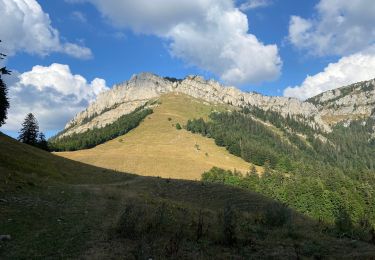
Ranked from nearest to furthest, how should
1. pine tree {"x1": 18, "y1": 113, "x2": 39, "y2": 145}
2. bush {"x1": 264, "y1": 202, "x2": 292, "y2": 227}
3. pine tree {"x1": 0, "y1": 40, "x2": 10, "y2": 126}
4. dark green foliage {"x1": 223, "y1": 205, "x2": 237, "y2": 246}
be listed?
1. dark green foliage {"x1": 223, "y1": 205, "x2": 237, "y2": 246}
2. bush {"x1": 264, "y1": 202, "x2": 292, "y2": 227}
3. pine tree {"x1": 0, "y1": 40, "x2": 10, "y2": 126}
4. pine tree {"x1": 18, "y1": 113, "x2": 39, "y2": 145}

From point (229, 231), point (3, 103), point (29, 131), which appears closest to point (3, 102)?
point (3, 103)

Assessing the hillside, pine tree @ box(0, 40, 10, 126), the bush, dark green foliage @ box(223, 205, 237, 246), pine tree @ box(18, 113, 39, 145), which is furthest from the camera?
pine tree @ box(18, 113, 39, 145)

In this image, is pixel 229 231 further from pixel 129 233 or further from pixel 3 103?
pixel 3 103

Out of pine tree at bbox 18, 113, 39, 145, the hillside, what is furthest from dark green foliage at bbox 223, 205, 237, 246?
pine tree at bbox 18, 113, 39, 145

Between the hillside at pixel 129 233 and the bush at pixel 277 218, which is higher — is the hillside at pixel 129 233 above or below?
below

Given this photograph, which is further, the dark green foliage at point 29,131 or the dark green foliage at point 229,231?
the dark green foliage at point 29,131

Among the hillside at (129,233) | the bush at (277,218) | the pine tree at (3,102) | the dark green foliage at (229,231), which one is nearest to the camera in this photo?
the hillside at (129,233)

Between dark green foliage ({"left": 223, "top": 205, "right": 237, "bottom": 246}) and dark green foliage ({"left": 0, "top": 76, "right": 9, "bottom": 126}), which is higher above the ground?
dark green foliage ({"left": 0, "top": 76, "right": 9, "bottom": 126})

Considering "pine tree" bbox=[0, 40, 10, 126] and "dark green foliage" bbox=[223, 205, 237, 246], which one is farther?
"pine tree" bbox=[0, 40, 10, 126]

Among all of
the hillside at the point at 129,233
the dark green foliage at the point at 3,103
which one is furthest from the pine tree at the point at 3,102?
the hillside at the point at 129,233

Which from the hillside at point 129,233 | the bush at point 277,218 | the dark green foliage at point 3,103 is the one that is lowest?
the hillside at point 129,233

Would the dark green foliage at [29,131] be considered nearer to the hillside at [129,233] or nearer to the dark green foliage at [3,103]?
the dark green foliage at [3,103]

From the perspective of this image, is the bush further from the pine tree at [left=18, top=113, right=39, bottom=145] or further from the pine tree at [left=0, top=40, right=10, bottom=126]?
the pine tree at [left=18, top=113, right=39, bottom=145]

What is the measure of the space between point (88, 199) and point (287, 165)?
18354cm
